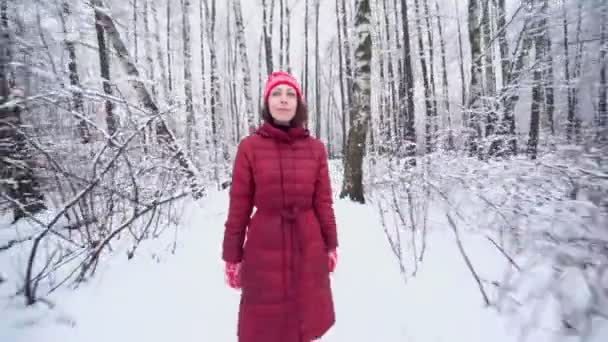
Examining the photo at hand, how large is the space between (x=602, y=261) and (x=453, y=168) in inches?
117

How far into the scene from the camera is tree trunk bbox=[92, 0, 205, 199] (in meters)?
4.83

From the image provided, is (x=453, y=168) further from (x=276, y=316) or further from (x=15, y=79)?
(x=15, y=79)

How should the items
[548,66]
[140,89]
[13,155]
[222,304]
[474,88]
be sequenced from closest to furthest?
1. [222,304]
2. [13,155]
3. [548,66]
4. [140,89]
5. [474,88]

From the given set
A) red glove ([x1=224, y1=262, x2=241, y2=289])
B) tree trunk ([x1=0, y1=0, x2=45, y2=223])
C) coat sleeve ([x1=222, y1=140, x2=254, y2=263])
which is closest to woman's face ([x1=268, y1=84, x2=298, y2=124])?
coat sleeve ([x1=222, y1=140, x2=254, y2=263])

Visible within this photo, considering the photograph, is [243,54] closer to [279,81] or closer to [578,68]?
[279,81]

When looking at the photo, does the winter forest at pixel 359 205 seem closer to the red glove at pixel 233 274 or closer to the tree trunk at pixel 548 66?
the tree trunk at pixel 548 66

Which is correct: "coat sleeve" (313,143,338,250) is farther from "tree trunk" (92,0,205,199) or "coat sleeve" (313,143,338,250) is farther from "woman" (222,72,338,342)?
"tree trunk" (92,0,205,199)

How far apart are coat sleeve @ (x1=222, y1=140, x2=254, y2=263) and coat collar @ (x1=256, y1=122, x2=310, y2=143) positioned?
0.42 feet

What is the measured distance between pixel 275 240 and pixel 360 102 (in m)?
4.68

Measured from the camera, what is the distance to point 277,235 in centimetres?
154

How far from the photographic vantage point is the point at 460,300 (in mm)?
2154

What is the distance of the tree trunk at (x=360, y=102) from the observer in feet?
18.1

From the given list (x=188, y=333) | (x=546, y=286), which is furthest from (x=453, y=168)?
(x=188, y=333)

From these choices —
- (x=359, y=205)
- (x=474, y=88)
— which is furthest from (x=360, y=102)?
(x=474, y=88)
